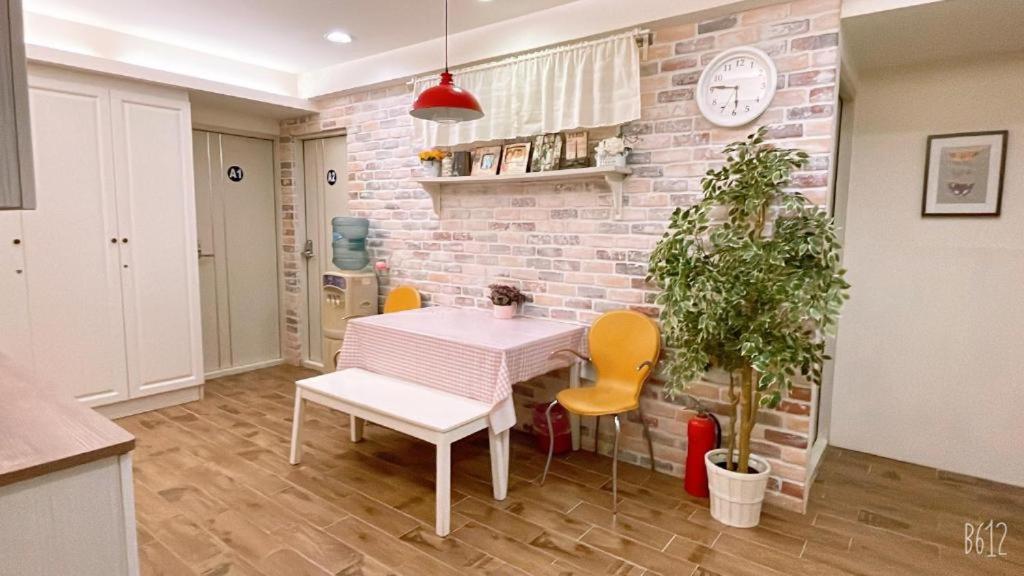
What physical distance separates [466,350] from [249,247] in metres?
3.16

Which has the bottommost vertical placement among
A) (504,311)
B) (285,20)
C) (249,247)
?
(504,311)

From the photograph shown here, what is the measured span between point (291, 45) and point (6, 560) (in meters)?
3.65

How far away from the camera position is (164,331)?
4082 mm

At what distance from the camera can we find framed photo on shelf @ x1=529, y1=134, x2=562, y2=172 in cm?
334

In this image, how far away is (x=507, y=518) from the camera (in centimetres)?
264

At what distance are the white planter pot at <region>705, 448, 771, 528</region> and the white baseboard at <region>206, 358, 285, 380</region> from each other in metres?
4.11

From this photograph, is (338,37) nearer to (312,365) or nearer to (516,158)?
(516,158)

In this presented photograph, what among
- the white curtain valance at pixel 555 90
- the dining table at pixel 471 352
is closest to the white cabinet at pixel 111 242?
the dining table at pixel 471 352

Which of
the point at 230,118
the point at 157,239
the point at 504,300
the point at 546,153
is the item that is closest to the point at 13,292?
the point at 157,239

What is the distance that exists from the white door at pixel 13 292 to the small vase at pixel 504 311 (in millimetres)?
2822

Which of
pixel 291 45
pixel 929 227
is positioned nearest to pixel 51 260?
pixel 291 45

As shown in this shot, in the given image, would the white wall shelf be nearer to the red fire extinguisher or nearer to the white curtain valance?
the white curtain valance

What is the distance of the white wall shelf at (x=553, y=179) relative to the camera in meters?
3.07

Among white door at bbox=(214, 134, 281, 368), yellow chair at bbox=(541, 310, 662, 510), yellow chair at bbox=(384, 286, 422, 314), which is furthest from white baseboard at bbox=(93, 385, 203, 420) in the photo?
yellow chair at bbox=(541, 310, 662, 510)
